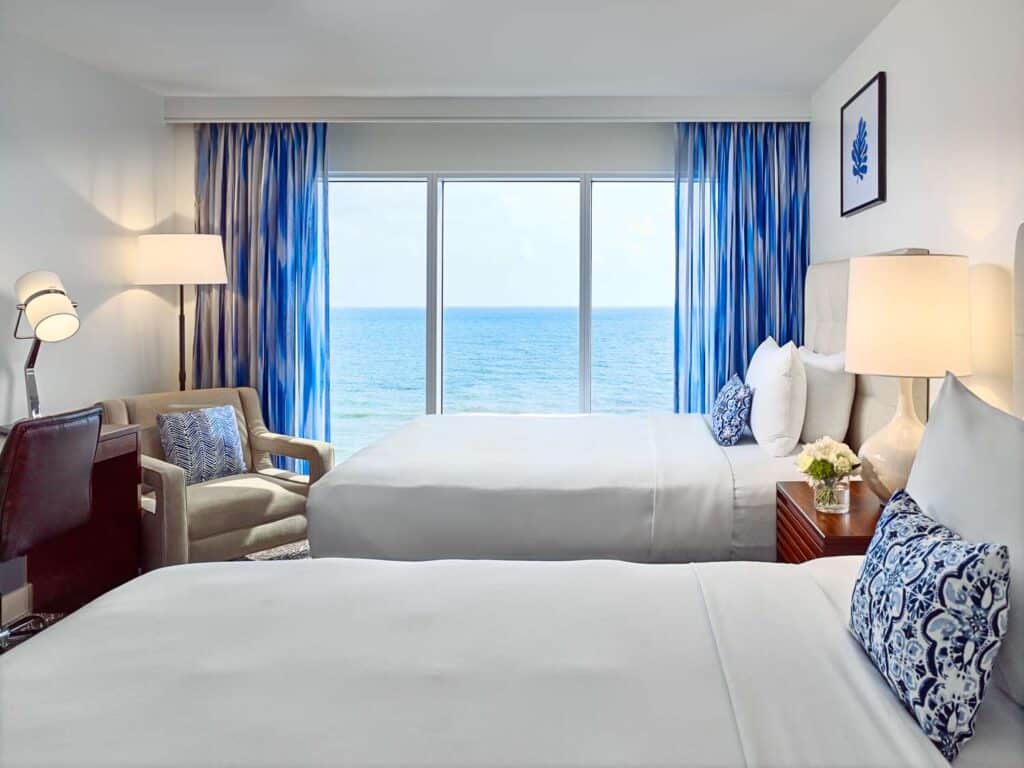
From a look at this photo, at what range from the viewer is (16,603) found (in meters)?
3.06

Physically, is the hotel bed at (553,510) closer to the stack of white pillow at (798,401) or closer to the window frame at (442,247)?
the stack of white pillow at (798,401)

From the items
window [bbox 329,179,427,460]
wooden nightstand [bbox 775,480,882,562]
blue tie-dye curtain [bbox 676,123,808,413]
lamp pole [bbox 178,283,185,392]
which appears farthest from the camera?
window [bbox 329,179,427,460]

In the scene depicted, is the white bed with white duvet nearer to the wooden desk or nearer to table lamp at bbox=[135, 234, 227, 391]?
the wooden desk

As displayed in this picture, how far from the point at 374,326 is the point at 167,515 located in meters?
7.36

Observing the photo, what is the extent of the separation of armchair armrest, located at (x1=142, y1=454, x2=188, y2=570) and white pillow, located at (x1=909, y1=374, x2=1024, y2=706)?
2.73 m

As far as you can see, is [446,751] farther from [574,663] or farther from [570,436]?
[570,436]

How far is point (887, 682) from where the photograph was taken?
4.00ft

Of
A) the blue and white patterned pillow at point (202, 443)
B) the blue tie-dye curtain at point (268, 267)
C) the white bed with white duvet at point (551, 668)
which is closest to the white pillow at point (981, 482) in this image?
the white bed with white duvet at point (551, 668)

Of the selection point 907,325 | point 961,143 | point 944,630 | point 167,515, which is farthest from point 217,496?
point 961,143

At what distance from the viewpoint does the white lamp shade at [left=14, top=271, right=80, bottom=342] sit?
Answer: 3.06 m

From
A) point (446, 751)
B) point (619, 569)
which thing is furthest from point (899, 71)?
point (446, 751)

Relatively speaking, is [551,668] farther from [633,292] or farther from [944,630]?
[633,292]

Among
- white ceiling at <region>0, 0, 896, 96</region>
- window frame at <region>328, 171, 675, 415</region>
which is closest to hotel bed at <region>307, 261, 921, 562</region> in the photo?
white ceiling at <region>0, 0, 896, 96</region>

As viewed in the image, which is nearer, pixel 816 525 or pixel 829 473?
pixel 816 525
